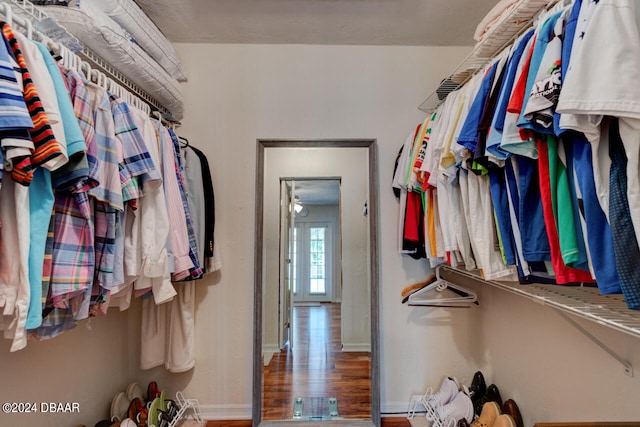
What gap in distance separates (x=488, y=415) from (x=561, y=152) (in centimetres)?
133

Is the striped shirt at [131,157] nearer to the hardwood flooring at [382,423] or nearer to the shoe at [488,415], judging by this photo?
the hardwood flooring at [382,423]

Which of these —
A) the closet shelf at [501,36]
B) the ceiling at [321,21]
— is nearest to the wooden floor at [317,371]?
the closet shelf at [501,36]

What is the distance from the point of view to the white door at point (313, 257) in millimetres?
1943

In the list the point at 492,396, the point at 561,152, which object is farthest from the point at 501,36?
the point at 492,396

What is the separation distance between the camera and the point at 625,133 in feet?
2.14

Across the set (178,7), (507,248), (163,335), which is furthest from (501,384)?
(178,7)

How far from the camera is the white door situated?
6.38ft

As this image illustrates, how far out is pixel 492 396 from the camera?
165cm

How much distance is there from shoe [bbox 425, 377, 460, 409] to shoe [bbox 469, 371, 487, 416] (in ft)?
0.25

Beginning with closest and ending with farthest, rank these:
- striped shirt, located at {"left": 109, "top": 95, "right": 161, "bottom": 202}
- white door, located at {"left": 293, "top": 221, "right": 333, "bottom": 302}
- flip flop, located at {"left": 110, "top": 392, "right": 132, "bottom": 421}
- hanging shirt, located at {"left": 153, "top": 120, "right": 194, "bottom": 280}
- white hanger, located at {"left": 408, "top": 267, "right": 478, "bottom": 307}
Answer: striped shirt, located at {"left": 109, "top": 95, "right": 161, "bottom": 202}, hanging shirt, located at {"left": 153, "top": 120, "right": 194, "bottom": 280}, flip flop, located at {"left": 110, "top": 392, "right": 132, "bottom": 421}, white hanger, located at {"left": 408, "top": 267, "right": 478, "bottom": 307}, white door, located at {"left": 293, "top": 221, "right": 333, "bottom": 302}

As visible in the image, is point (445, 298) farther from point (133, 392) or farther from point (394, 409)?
point (133, 392)

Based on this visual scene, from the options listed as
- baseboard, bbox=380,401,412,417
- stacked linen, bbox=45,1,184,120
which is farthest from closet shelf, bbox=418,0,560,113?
baseboard, bbox=380,401,412,417

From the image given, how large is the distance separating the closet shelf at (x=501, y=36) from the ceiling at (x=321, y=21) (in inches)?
18.7

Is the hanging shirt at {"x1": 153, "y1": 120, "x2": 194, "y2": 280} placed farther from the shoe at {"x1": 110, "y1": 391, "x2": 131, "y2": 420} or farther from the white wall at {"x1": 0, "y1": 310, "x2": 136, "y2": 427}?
the shoe at {"x1": 110, "y1": 391, "x2": 131, "y2": 420}
